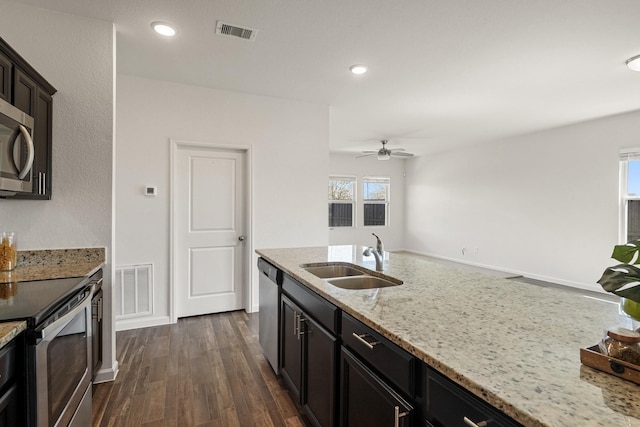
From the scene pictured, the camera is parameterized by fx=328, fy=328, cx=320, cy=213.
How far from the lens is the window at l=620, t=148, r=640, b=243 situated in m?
4.78

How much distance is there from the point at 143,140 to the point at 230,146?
0.91 m

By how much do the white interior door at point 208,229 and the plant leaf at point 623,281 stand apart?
3.62 meters

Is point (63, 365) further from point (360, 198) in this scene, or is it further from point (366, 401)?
point (360, 198)

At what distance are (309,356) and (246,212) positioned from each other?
2510mm

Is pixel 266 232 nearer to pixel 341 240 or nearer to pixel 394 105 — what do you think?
pixel 394 105

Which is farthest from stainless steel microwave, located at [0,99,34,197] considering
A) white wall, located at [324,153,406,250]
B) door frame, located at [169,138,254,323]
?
white wall, located at [324,153,406,250]

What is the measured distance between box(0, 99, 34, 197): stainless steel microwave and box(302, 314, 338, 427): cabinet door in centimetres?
177

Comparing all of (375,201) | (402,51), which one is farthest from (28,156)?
(375,201)

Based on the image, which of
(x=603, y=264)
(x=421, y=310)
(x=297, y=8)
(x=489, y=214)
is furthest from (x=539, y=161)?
(x=421, y=310)

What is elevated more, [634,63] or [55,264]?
[634,63]

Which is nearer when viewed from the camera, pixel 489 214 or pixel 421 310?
pixel 421 310

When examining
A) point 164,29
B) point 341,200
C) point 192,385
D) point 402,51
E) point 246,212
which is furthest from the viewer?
point 341,200

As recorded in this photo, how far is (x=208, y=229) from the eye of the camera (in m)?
3.88

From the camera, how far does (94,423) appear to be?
1937mm
